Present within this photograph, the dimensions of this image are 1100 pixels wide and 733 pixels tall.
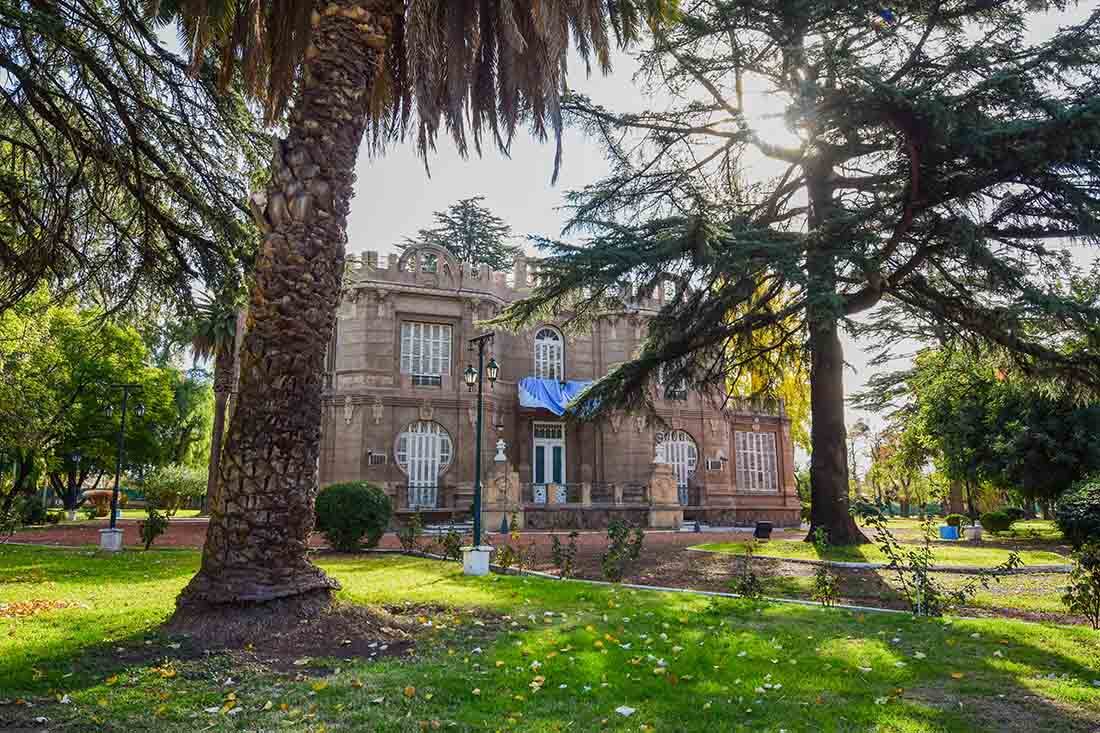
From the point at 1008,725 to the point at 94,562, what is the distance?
14.3 metres

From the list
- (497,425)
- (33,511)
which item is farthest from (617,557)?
(33,511)

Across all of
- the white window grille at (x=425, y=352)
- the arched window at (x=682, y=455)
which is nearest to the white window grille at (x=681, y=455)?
the arched window at (x=682, y=455)

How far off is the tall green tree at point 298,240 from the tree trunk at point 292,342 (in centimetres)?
1

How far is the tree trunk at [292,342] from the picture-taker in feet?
19.4

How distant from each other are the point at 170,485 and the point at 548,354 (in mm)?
21435

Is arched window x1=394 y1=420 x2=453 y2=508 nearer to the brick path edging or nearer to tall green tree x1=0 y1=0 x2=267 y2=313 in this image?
the brick path edging

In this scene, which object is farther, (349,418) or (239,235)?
(349,418)

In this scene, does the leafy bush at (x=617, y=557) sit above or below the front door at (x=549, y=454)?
below

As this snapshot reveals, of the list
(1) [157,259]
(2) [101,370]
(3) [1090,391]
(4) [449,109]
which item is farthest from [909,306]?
(2) [101,370]

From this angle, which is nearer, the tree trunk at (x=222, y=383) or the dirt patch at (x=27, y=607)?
the dirt patch at (x=27, y=607)

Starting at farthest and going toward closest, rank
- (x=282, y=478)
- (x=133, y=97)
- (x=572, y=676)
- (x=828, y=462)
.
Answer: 1. (x=828, y=462)
2. (x=133, y=97)
3. (x=282, y=478)
4. (x=572, y=676)

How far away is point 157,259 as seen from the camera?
33.1 feet

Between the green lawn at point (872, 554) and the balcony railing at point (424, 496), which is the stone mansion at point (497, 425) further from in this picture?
the green lawn at point (872, 554)

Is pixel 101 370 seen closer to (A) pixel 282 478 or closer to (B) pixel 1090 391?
(A) pixel 282 478
